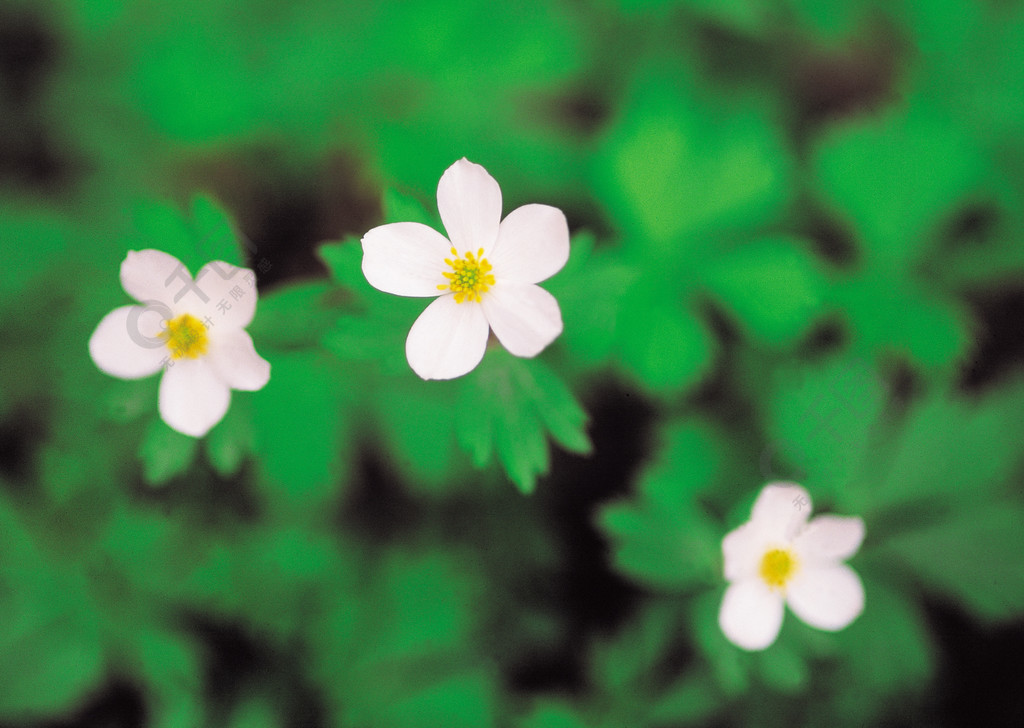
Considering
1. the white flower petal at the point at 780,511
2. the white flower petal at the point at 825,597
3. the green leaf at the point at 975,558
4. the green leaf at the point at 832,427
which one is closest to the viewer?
the white flower petal at the point at 780,511

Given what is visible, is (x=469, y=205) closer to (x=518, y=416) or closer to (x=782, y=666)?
(x=518, y=416)

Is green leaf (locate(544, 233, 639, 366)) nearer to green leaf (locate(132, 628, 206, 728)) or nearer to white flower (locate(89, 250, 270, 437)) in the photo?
white flower (locate(89, 250, 270, 437))

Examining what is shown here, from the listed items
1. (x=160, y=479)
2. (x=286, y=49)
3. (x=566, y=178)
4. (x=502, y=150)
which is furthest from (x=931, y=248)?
(x=160, y=479)

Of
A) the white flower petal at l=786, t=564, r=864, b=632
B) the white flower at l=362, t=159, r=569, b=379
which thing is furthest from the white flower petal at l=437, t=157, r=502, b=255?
the white flower petal at l=786, t=564, r=864, b=632

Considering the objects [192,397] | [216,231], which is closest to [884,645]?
[192,397]

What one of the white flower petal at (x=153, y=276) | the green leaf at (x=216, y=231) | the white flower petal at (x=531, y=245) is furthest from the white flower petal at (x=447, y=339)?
the white flower petal at (x=153, y=276)

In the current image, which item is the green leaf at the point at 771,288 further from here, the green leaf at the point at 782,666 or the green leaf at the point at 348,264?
the green leaf at the point at 348,264
